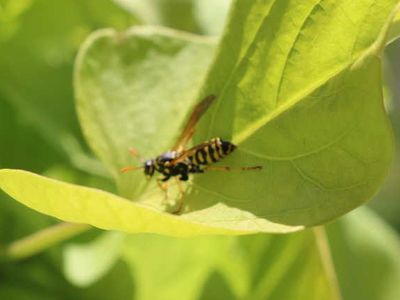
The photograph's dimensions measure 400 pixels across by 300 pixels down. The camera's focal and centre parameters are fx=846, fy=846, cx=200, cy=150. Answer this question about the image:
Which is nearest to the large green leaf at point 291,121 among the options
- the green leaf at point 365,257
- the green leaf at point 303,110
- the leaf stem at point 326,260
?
the green leaf at point 303,110

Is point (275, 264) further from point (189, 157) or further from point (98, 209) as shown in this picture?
point (98, 209)

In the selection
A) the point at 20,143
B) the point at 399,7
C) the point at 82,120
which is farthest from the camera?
the point at 20,143

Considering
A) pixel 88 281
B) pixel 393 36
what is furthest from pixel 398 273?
pixel 393 36

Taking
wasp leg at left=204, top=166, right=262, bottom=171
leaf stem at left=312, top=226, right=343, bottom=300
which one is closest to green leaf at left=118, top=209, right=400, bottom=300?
leaf stem at left=312, top=226, right=343, bottom=300

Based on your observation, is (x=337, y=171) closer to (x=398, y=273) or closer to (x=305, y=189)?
(x=305, y=189)

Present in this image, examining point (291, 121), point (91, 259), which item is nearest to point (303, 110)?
point (291, 121)

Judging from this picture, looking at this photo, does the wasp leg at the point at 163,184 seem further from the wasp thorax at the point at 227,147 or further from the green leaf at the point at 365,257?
the green leaf at the point at 365,257
